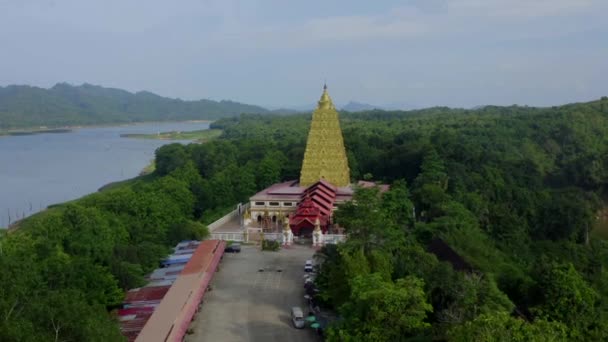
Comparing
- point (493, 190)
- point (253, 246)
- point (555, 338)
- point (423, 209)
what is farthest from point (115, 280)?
point (493, 190)

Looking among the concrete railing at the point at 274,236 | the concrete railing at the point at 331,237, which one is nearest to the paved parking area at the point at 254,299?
the concrete railing at the point at 331,237

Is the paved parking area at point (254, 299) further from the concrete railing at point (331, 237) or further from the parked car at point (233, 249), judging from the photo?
the concrete railing at point (331, 237)

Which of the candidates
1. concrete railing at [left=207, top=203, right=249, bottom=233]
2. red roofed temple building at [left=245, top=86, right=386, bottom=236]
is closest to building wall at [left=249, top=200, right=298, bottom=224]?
red roofed temple building at [left=245, top=86, right=386, bottom=236]

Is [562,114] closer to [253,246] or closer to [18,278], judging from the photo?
[253,246]

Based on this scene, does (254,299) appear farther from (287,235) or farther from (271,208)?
(271,208)

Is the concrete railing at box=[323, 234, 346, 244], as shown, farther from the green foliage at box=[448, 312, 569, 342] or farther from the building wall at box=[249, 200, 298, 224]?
the green foliage at box=[448, 312, 569, 342]
